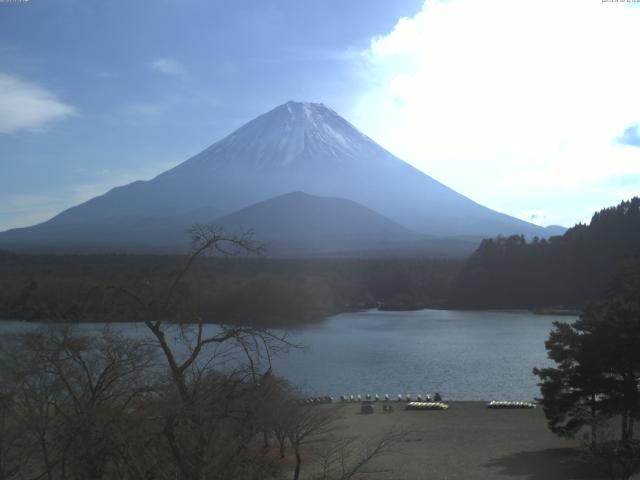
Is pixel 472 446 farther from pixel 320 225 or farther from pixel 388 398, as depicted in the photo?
pixel 320 225

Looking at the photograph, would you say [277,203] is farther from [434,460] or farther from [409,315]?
[434,460]

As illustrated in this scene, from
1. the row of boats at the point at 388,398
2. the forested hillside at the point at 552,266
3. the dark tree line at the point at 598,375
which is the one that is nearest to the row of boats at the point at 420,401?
the row of boats at the point at 388,398

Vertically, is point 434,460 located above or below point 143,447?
below

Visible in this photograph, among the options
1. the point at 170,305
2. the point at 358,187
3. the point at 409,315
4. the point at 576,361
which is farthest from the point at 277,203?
the point at 170,305

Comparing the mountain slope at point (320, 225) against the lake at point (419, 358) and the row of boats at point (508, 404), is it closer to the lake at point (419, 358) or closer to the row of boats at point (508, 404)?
the lake at point (419, 358)

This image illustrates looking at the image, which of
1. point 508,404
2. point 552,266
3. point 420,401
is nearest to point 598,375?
point 508,404

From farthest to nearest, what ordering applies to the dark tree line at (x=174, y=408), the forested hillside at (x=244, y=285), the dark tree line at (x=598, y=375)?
the dark tree line at (x=598, y=375), the forested hillside at (x=244, y=285), the dark tree line at (x=174, y=408)
